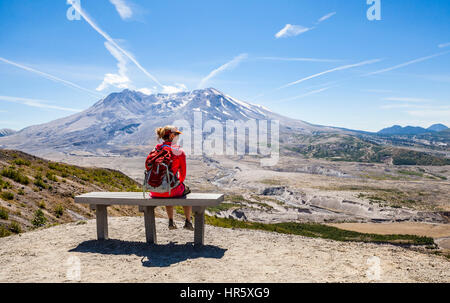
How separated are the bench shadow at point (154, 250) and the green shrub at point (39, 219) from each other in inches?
121

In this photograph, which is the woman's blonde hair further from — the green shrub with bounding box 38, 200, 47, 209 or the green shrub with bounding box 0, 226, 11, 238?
the green shrub with bounding box 38, 200, 47, 209

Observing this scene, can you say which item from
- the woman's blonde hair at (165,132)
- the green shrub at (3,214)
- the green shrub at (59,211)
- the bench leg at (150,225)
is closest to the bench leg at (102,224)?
the bench leg at (150,225)

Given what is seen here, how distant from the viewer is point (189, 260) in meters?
5.73

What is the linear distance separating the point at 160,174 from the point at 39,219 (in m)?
5.59

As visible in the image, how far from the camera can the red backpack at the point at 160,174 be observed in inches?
236

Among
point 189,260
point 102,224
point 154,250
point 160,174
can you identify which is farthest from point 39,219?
point 189,260

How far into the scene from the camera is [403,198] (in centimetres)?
7350

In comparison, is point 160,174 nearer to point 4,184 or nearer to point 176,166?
point 176,166

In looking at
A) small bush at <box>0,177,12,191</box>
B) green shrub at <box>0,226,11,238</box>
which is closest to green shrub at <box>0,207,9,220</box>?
green shrub at <box>0,226,11,238</box>

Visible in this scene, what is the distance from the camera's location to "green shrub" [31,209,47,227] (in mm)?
8898

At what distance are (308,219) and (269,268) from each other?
49023 mm

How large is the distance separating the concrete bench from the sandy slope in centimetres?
33
